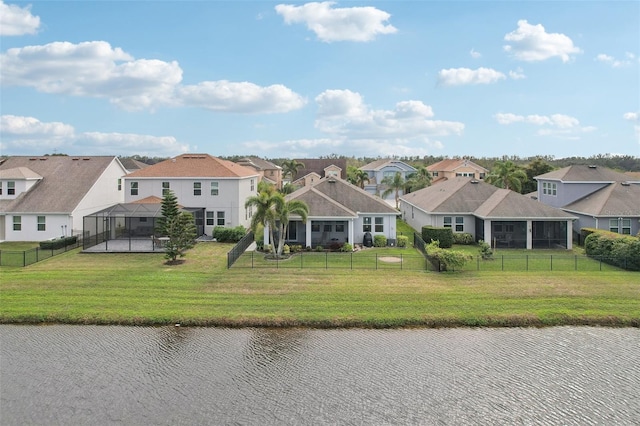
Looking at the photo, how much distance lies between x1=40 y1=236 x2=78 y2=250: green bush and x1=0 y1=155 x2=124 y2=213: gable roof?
3.59 meters

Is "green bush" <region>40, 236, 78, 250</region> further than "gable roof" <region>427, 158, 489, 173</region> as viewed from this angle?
No

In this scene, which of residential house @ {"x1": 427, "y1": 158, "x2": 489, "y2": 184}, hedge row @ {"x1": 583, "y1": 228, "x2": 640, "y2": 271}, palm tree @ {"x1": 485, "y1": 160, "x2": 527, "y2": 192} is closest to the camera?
hedge row @ {"x1": 583, "y1": 228, "x2": 640, "y2": 271}

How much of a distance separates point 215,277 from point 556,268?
66.3 feet

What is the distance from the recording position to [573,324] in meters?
21.9

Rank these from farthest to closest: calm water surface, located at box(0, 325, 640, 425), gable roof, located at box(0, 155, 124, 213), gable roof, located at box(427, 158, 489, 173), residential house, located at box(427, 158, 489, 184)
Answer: gable roof, located at box(427, 158, 489, 173) → residential house, located at box(427, 158, 489, 184) → gable roof, located at box(0, 155, 124, 213) → calm water surface, located at box(0, 325, 640, 425)

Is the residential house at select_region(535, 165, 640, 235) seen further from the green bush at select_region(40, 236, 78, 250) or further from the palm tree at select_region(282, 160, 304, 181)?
the palm tree at select_region(282, 160, 304, 181)

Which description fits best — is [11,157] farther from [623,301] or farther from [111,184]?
[623,301]

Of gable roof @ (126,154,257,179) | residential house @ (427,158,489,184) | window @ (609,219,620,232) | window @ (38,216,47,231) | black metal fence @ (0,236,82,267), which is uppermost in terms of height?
residential house @ (427,158,489,184)

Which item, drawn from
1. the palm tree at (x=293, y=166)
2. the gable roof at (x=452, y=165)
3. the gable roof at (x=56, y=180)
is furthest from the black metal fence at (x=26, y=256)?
the gable roof at (x=452, y=165)

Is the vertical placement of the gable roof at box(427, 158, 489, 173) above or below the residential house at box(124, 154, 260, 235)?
above

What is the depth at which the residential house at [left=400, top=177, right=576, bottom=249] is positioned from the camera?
38469mm

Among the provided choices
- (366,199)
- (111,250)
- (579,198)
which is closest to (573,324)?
(366,199)

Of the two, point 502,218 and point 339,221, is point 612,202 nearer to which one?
point 502,218

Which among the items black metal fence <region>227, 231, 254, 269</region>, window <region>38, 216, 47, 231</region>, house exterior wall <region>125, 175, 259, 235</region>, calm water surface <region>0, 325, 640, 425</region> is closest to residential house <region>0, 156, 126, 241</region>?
window <region>38, 216, 47, 231</region>
